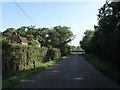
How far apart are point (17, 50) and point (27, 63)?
4.35 m

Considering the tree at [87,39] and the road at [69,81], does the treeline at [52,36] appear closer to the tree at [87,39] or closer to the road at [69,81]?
the tree at [87,39]

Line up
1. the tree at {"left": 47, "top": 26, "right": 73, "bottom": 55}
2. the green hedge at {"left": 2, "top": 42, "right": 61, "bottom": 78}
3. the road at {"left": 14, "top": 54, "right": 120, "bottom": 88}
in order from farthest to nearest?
the tree at {"left": 47, "top": 26, "right": 73, "bottom": 55} → the green hedge at {"left": 2, "top": 42, "right": 61, "bottom": 78} → the road at {"left": 14, "top": 54, "right": 120, "bottom": 88}

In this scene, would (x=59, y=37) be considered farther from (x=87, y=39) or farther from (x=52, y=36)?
(x=87, y=39)

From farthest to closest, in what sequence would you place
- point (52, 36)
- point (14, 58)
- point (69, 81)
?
point (52, 36) → point (14, 58) → point (69, 81)

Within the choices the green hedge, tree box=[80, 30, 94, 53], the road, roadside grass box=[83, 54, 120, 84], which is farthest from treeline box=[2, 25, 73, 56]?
the road

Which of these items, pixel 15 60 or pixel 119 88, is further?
pixel 15 60

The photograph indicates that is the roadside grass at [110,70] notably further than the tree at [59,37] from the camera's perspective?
No

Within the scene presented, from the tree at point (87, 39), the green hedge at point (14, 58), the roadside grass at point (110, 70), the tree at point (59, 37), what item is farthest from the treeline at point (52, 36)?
the green hedge at point (14, 58)

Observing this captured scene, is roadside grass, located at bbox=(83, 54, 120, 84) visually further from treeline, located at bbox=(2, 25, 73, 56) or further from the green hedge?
treeline, located at bbox=(2, 25, 73, 56)

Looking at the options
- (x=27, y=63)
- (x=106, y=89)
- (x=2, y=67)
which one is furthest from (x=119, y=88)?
(x=27, y=63)

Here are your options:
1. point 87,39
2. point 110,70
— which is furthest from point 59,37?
point 110,70

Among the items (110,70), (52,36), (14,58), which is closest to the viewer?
(14,58)

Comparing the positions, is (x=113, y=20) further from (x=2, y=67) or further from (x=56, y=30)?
(x=56, y=30)

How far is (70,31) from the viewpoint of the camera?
112562mm
